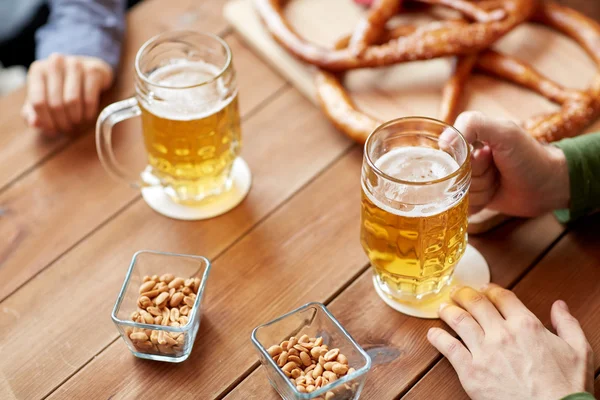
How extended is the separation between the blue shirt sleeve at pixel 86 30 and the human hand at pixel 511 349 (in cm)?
92

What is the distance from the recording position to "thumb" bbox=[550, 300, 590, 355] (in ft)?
3.29

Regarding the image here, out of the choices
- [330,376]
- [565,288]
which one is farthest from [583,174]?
[330,376]

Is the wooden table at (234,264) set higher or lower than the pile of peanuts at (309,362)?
lower

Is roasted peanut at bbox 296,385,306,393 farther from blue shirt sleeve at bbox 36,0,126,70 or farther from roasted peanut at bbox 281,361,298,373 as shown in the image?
blue shirt sleeve at bbox 36,0,126,70

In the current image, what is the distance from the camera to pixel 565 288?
1.12 metres

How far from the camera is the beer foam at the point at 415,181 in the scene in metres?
0.95

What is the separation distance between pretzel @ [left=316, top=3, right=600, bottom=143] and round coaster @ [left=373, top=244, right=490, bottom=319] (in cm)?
28

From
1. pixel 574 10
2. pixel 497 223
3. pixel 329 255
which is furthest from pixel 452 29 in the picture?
pixel 329 255

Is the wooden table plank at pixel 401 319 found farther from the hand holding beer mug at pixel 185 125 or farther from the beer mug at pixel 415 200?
the hand holding beer mug at pixel 185 125

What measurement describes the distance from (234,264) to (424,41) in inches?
23.6

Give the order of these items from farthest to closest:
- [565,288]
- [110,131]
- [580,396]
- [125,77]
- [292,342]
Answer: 1. [125,77]
2. [110,131]
3. [565,288]
4. [292,342]
5. [580,396]

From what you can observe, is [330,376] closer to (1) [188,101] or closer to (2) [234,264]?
(2) [234,264]

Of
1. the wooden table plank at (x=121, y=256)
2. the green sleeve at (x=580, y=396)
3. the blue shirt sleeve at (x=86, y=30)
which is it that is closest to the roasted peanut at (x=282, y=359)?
the wooden table plank at (x=121, y=256)

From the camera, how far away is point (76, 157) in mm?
1403
